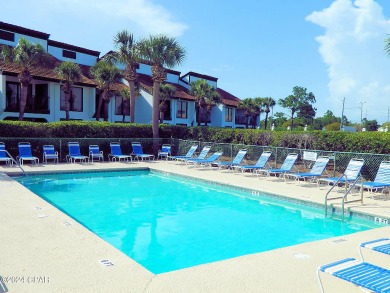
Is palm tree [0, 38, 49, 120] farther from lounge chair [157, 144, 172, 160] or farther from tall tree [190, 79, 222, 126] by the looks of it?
tall tree [190, 79, 222, 126]

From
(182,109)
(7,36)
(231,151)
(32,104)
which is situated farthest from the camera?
(182,109)

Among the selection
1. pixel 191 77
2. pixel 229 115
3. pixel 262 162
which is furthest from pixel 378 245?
pixel 191 77

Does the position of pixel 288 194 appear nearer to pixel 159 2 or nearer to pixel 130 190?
pixel 130 190

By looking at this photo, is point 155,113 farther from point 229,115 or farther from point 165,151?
point 229,115

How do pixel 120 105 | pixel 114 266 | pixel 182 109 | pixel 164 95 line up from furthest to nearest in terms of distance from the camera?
pixel 182 109 → pixel 164 95 → pixel 120 105 → pixel 114 266

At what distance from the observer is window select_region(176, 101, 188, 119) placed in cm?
3462

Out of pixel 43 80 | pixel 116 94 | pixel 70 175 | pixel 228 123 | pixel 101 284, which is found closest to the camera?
pixel 101 284

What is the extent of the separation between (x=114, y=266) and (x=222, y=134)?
610 inches

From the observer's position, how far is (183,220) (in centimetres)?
877

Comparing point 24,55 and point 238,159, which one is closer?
point 238,159

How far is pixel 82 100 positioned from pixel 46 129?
10.1 metres

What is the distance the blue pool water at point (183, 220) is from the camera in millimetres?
6711

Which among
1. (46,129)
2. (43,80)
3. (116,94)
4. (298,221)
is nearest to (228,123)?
(116,94)

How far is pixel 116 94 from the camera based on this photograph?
2955 cm
